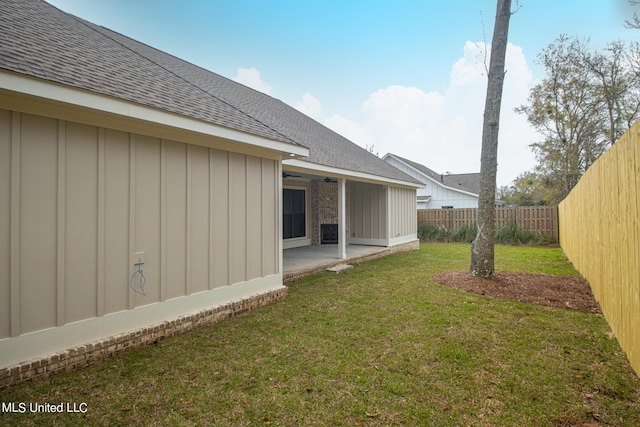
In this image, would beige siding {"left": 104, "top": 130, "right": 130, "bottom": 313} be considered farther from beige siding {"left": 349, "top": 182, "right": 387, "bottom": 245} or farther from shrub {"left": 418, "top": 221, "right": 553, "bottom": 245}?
shrub {"left": 418, "top": 221, "right": 553, "bottom": 245}

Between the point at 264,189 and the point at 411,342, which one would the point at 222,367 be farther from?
the point at 264,189

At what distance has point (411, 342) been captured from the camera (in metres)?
3.68

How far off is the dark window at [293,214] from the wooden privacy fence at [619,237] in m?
7.67

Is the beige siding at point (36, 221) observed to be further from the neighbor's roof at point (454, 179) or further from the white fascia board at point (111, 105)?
the neighbor's roof at point (454, 179)

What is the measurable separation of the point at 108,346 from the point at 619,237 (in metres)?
5.24

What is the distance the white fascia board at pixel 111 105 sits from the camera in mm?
2662

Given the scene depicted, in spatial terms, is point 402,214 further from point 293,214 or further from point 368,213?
point 293,214

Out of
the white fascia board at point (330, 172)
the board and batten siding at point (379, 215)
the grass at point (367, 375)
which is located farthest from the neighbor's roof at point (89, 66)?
the board and batten siding at point (379, 215)

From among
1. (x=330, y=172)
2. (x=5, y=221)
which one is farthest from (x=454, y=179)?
(x=5, y=221)

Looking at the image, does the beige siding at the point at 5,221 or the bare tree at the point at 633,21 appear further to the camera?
the bare tree at the point at 633,21

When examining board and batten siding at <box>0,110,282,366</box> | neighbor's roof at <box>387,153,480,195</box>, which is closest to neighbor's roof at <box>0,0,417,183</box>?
board and batten siding at <box>0,110,282,366</box>

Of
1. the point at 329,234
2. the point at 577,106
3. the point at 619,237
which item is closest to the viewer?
the point at 619,237

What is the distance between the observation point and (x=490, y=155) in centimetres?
659

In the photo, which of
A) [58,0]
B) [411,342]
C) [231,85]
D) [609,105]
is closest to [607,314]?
[411,342]
